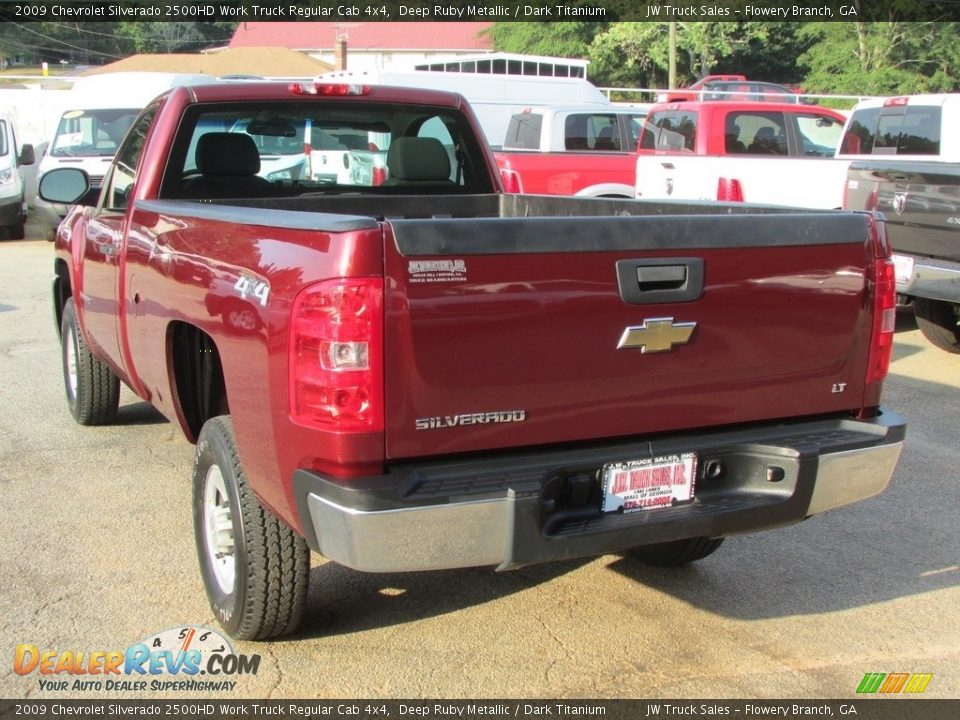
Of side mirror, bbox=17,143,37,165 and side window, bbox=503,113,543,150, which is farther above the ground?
side window, bbox=503,113,543,150

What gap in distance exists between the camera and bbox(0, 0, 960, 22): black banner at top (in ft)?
145

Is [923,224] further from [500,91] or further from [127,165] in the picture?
[500,91]

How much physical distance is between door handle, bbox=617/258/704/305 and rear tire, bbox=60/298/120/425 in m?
3.86

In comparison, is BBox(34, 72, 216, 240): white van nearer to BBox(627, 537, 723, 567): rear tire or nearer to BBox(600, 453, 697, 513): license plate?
BBox(627, 537, 723, 567): rear tire

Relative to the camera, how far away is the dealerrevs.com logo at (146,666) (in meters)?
3.45

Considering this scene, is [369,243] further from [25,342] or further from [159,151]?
[25,342]

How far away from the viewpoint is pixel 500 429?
9.96 ft

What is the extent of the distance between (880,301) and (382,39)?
2340 inches

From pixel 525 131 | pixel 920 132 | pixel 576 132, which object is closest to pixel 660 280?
pixel 920 132

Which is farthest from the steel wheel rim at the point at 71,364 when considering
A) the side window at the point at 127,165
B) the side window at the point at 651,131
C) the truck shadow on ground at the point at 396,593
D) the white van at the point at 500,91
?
the white van at the point at 500,91

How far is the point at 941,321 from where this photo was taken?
8.74 meters

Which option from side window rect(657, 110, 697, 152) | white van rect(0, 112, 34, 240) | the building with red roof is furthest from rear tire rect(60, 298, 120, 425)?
the building with red roof

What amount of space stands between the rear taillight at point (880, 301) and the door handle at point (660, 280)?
71 centimetres

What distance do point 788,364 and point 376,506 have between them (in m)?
1.45
